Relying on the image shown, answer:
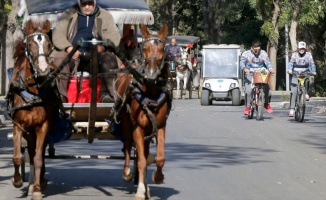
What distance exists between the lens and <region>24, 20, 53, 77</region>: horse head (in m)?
12.0

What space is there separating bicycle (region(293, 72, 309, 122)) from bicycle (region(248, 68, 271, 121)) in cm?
92

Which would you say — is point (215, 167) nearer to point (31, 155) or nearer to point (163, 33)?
point (31, 155)

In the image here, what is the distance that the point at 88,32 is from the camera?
44.1 feet

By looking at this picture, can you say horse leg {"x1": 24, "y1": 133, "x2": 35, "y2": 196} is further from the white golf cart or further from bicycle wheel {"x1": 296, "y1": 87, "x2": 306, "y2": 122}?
the white golf cart

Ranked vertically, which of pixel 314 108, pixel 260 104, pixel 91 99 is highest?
pixel 91 99

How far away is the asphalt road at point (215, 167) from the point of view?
13.4 meters

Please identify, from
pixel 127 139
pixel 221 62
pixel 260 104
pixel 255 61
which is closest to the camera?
pixel 127 139

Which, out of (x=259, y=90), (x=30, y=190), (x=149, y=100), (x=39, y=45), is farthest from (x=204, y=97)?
(x=39, y=45)

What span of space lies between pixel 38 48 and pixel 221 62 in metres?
27.7

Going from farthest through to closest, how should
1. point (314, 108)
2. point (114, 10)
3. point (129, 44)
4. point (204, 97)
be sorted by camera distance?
point (204, 97) → point (314, 108) → point (114, 10) → point (129, 44)

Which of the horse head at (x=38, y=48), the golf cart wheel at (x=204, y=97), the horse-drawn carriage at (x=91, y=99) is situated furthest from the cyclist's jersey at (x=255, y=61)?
the horse head at (x=38, y=48)

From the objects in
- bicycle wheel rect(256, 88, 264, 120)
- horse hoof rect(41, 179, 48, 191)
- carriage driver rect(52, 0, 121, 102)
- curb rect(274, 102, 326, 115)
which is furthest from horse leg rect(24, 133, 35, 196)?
curb rect(274, 102, 326, 115)

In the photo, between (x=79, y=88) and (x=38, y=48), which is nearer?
(x=38, y=48)

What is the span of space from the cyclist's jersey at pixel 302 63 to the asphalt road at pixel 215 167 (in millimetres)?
1756
